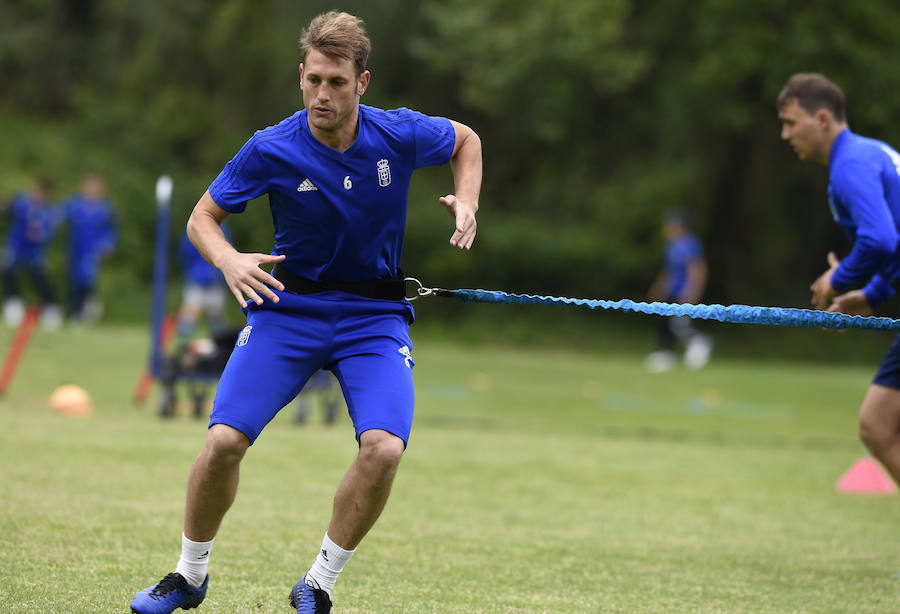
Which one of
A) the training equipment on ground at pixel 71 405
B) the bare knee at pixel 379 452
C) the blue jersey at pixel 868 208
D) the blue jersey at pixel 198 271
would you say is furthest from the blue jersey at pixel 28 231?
the bare knee at pixel 379 452

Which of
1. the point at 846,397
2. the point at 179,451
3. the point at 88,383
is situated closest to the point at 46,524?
the point at 179,451

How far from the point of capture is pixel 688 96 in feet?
95.0

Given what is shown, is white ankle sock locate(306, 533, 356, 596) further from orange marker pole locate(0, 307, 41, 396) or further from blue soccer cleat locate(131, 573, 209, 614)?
orange marker pole locate(0, 307, 41, 396)

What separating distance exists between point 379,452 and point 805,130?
3403 millimetres

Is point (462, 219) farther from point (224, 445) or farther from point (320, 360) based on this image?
point (224, 445)

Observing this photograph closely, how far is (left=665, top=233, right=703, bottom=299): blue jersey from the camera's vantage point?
874 inches

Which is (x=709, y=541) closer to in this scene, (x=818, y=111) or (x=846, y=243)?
(x=818, y=111)

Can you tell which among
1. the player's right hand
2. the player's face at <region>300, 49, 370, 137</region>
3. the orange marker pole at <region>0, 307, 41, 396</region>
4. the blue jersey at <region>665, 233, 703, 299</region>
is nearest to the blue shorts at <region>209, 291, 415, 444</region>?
the player's right hand

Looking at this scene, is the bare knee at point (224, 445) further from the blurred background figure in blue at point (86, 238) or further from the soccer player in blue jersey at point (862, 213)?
the blurred background figure in blue at point (86, 238)

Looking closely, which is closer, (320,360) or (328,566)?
(328,566)

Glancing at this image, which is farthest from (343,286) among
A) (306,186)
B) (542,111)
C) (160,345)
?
(542,111)

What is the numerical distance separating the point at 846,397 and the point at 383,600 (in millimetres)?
14522

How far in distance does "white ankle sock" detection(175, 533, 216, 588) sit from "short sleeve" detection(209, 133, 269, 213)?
129 cm

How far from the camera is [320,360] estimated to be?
4965 millimetres
